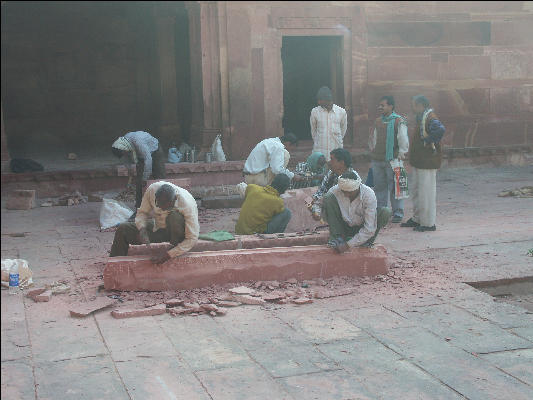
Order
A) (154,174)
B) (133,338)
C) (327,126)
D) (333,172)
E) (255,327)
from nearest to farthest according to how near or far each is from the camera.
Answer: (133,338) → (255,327) → (333,172) → (154,174) → (327,126)

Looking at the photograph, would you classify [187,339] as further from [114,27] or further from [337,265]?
[114,27]

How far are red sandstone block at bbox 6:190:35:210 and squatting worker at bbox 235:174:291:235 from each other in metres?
4.24

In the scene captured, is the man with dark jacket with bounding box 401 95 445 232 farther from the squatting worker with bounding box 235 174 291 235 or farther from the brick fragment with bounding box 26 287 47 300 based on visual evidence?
the brick fragment with bounding box 26 287 47 300

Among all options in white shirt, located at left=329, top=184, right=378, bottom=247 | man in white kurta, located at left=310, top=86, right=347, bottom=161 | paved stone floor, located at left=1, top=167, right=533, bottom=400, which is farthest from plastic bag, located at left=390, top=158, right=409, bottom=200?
white shirt, located at left=329, top=184, right=378, bottom=247

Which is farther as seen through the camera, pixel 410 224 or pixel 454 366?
pixel 410 224

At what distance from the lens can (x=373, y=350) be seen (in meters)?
4.43

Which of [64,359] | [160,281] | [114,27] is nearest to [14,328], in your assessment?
[64,359]

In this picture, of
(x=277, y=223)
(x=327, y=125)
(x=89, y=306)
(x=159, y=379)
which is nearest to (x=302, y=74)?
(x=327, y=125)

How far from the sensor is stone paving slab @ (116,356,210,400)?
→ 12.4 feet

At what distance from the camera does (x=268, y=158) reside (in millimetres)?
8008

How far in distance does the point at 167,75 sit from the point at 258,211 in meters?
8.06

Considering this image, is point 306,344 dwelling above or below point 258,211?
below

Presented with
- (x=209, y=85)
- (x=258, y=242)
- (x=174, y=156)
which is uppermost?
(x=209, y=85)

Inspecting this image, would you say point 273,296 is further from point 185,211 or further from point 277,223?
point 277,223
